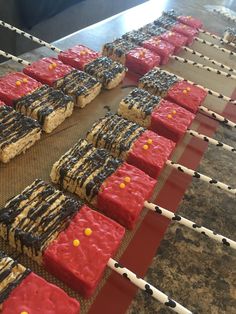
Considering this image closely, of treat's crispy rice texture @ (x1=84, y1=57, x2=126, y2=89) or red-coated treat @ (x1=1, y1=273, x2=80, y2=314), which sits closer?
red-coated treat @ (x1=1, y1=273, x2=80, y2=314)

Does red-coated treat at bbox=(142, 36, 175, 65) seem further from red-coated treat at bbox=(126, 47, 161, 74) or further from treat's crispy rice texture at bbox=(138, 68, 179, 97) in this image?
treat's crispy rice texture at bbox=(138, 68, 179, 97)

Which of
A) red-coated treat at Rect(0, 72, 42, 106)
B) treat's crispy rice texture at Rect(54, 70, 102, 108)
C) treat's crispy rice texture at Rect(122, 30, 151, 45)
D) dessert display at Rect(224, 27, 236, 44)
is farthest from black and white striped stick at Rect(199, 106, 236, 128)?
dessert display at Rect(224, 27, 236, 44)

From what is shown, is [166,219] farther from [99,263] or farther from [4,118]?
[4,118]

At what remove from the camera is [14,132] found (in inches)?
104

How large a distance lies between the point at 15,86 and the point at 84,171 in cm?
108

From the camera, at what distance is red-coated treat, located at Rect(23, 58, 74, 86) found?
329cm

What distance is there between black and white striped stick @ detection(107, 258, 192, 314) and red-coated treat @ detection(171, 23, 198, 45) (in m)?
3.71

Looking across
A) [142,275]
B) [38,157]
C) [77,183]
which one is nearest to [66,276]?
[142,275]

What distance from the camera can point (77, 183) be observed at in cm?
246

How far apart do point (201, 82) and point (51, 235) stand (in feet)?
9.94

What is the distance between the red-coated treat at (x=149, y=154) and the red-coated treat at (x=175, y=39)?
2124 millimetres

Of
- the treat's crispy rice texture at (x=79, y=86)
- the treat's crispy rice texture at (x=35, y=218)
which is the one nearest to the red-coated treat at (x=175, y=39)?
the treat's crispy rice texture at (x=79, y=86)

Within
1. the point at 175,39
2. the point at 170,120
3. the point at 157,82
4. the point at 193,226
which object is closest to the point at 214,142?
the point at 170,120

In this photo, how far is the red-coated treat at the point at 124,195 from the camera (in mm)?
2350
